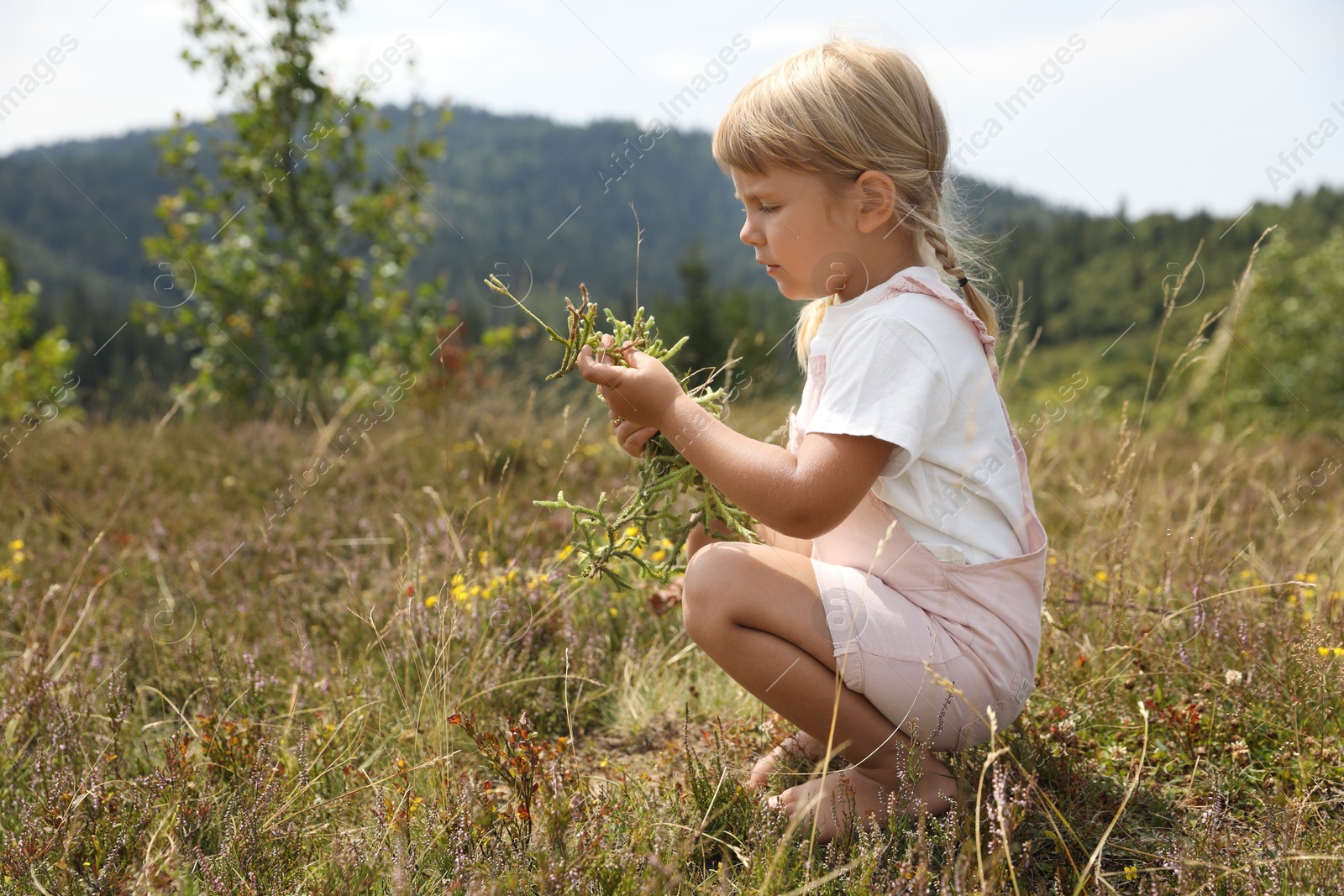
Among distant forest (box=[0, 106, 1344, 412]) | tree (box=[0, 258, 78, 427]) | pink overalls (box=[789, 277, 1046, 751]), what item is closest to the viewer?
pink overalls (box=[789, 277, 1046, 751])

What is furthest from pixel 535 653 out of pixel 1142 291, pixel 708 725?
pixel 1142 291

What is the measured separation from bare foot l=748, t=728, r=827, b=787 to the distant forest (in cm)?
118

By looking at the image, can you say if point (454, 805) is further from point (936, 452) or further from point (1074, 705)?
point (1074, 705)

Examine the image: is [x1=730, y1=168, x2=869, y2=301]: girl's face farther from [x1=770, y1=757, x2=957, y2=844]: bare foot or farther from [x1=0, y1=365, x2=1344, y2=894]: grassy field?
[x1=770, y1=757, x2=957, y2=844]: bare foot

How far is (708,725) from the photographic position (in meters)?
2.30

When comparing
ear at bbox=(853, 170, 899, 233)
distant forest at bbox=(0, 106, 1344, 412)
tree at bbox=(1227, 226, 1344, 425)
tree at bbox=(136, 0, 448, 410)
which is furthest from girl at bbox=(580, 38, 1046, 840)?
tree at bbox=(1227, 226, 1344, 425)

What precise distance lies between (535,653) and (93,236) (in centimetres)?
14752

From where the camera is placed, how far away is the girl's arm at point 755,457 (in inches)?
63.6

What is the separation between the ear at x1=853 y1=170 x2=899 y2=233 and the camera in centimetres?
176

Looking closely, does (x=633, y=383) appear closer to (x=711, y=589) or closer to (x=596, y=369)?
(x=596, y=369)

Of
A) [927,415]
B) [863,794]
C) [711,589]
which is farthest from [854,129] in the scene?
[863,794]

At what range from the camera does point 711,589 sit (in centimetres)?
176

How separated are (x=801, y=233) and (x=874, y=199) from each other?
0.16 metres

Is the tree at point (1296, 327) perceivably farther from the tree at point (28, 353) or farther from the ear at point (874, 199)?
the tree at point (28, 353)
